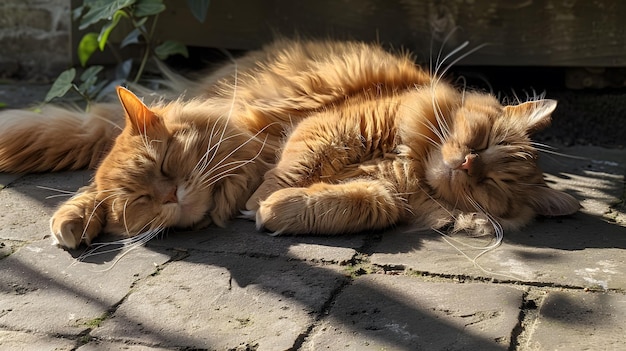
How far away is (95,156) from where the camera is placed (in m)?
3.97

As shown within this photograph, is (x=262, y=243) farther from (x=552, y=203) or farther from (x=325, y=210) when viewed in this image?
(x=552, y=203)

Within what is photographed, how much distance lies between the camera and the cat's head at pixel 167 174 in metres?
3.13

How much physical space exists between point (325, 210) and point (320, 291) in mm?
549

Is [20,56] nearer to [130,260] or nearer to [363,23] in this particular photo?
[363,23]

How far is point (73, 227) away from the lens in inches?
120

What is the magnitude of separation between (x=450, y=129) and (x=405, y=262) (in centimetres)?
76

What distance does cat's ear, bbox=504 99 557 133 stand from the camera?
3.29 meters

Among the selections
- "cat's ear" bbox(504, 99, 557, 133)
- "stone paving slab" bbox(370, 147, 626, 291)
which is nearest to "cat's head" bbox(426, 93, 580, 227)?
"cat's ear" bbox(504, 99, 557, 133)

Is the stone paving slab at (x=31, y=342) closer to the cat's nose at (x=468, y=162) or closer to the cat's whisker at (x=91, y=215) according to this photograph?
the cat's whisker at (x=91, y=215)

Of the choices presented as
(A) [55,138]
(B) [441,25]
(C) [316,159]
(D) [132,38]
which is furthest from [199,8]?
(C) [316,159]

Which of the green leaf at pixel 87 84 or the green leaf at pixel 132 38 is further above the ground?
the green leaf at pixel 132 38

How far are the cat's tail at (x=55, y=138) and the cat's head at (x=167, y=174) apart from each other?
26.1 inches

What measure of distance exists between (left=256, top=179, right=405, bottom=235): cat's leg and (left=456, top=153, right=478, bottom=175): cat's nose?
0.34 m

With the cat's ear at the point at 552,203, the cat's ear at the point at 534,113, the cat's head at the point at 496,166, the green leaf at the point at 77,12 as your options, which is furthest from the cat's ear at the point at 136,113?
the green leaf at the point at 77,12
